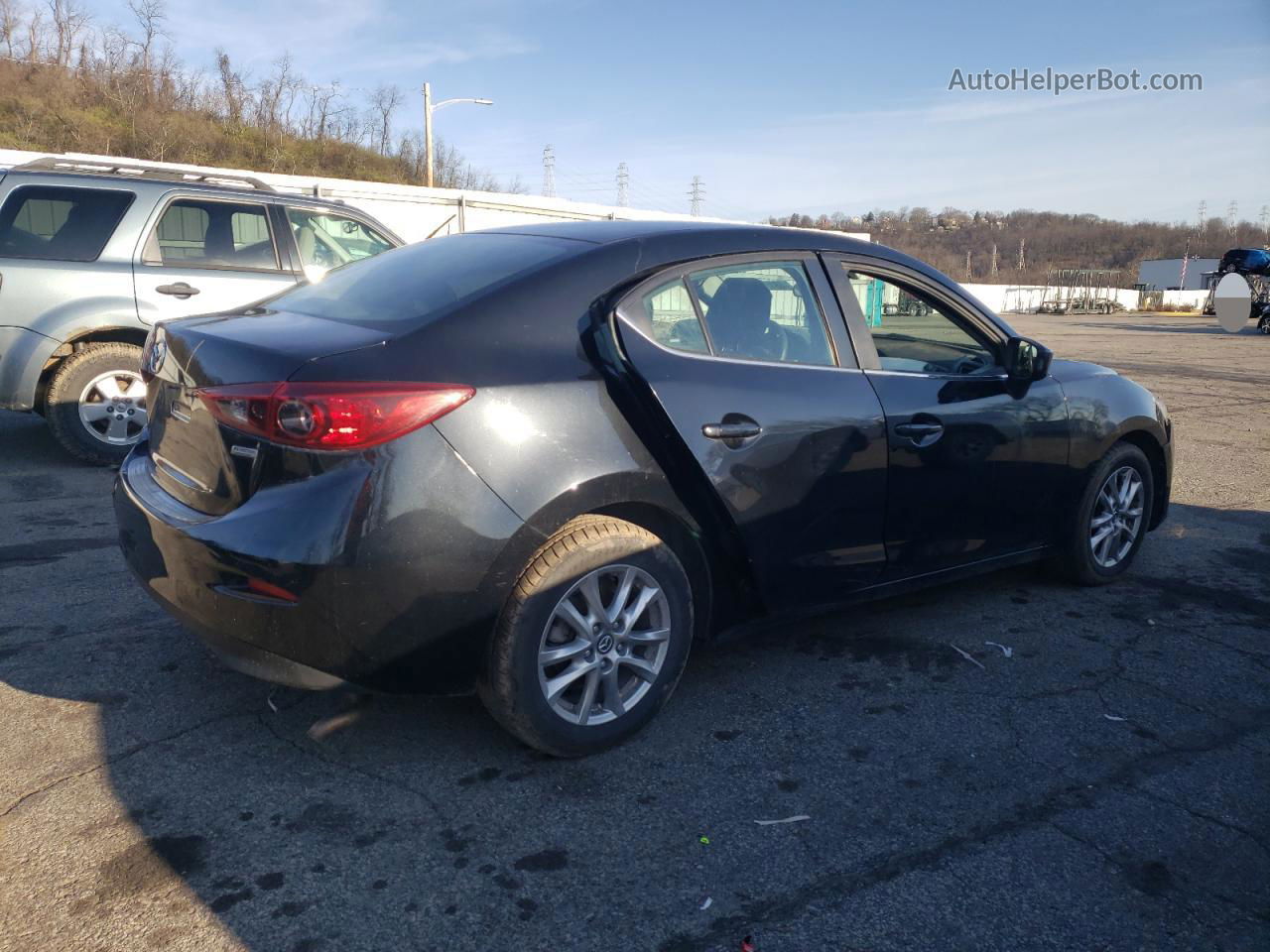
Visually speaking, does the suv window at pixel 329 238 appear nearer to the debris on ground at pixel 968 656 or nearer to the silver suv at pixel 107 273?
the silver suv at pixel 107 273

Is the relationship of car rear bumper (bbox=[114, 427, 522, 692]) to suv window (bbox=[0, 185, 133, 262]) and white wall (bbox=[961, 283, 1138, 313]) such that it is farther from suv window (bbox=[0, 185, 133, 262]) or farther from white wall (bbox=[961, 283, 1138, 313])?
white wall (bbox=[961, 283, 1138, 313])

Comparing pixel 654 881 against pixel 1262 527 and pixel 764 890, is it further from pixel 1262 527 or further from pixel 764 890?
pixel 1262 527

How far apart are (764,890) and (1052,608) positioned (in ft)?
8.87

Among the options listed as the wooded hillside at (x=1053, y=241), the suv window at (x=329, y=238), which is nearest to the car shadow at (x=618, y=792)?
the suv window at (x=329, y=238)

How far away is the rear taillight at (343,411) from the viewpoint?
259 centimetres

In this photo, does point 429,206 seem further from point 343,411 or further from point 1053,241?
point 1053,241

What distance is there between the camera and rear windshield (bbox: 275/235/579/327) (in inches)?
120

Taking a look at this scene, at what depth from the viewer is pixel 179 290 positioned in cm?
686

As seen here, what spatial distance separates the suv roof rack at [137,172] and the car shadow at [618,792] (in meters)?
3.89

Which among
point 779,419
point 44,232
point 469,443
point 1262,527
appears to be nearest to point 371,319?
point 469,443

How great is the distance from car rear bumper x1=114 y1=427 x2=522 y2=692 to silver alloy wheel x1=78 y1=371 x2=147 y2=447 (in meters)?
4.56

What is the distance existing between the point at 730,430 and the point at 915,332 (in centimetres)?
129

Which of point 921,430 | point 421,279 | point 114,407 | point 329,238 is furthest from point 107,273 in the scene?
point 921,430

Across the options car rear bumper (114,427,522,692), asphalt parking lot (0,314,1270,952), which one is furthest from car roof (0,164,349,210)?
car rear bumper (114,427,522,692)
